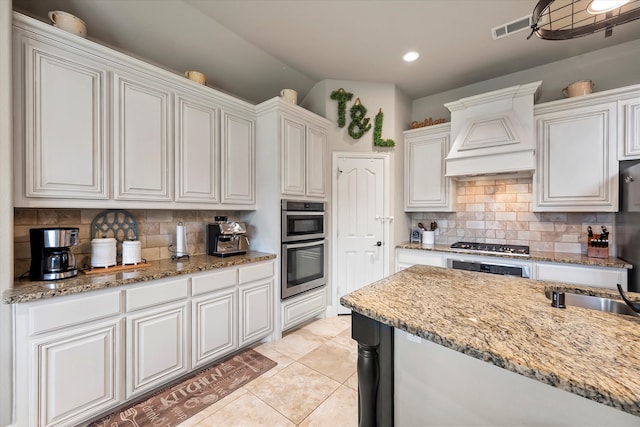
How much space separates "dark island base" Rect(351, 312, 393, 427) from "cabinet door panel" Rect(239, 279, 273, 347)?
1516mm

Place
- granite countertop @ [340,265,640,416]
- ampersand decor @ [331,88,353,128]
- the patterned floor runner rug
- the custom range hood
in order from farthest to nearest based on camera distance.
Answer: ampersand decor @ [331,88,353,128], the custom range hood, the patterned floor runner rug, granite countertop @ [340,265,640,416]

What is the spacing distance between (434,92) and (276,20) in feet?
7.74

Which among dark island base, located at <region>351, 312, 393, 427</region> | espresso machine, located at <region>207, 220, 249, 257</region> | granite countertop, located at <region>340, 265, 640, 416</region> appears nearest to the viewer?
granite countertop, located at <region>340, 265, 640, 416</region>

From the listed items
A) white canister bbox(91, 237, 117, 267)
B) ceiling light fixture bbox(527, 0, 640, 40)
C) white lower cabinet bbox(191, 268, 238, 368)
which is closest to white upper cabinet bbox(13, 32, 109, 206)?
white canister bbox(91, 237, 117, 267)

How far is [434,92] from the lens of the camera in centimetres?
360

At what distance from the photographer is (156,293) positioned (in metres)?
1.84

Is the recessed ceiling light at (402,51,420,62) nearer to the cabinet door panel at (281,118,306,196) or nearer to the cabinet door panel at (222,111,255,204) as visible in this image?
the cabinet door panel at (281,118,306,196)

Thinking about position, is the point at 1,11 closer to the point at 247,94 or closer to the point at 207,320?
the point at 247,94

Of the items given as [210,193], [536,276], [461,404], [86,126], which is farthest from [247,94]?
[536,276]

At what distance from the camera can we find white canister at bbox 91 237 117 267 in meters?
1.90

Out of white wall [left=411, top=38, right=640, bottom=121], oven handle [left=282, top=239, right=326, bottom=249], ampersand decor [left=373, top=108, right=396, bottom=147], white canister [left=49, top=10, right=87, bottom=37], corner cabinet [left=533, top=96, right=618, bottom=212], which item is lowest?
oven handle [left=282, top=239, right=326, bottom=249]

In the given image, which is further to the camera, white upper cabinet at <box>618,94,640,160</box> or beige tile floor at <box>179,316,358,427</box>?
white upper cabinet at <box>618,94,640,160</box>

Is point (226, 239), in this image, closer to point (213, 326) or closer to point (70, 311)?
point (213, 326)

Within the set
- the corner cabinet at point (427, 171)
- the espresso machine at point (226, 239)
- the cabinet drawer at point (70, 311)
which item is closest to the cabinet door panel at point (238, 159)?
the espresso machine at point (226, 239)
